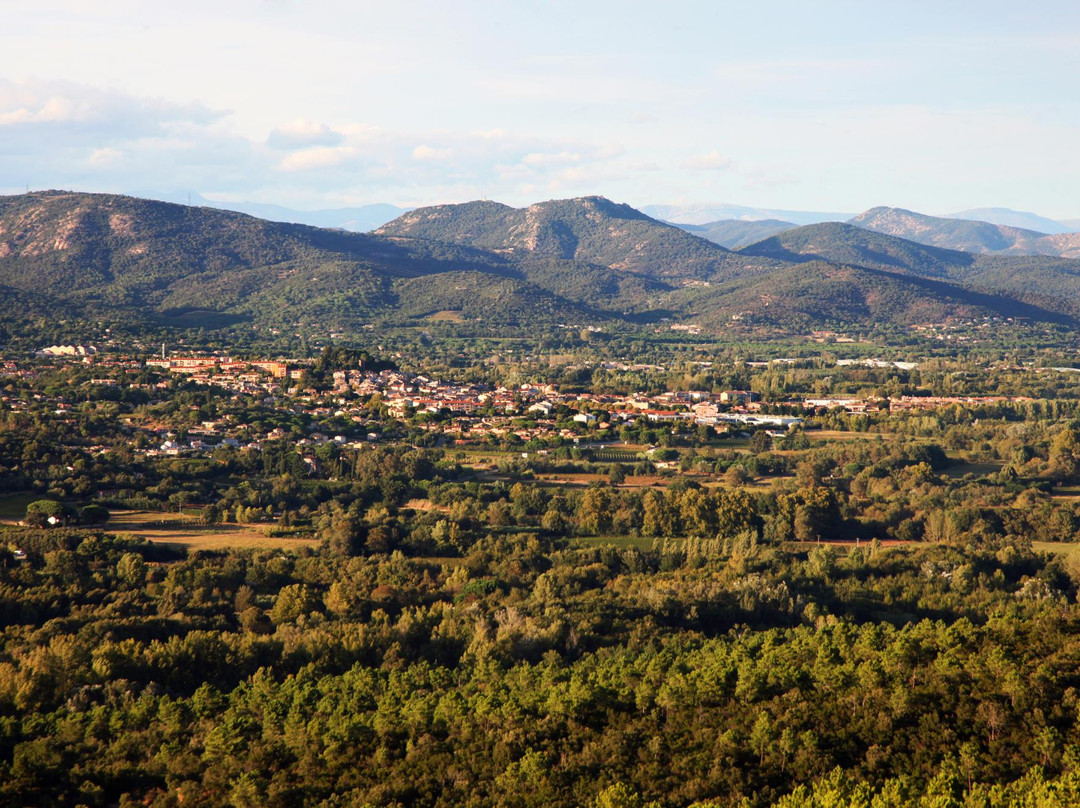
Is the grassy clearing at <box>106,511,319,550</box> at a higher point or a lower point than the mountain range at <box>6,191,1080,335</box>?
lower

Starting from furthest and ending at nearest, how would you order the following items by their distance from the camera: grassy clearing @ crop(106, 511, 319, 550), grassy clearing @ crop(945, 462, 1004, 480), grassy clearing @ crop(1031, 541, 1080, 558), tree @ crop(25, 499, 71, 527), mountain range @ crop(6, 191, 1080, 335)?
mountain range @ crop(6, 191, 1080, 335) < grassy clearing @ crop(945, 462, 1004, 480) < tree @ crop(25, 499, 71, 527) < grassy clearing @ crop(1031, 541, 1080, 558) < grassy clearing @ crop(106, 511, 319, 550)

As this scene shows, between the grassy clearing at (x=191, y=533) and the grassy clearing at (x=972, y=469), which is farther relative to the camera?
the grassy clearing at (x=972, y=469)

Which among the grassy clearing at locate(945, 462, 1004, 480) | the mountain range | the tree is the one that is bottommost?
the grassy clearing at locate(945, 462, 1004, 480)

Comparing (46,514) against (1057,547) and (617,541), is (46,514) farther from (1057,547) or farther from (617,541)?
(1057,547)

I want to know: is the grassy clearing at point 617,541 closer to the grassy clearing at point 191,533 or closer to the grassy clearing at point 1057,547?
the grassy clearing at point 191,533

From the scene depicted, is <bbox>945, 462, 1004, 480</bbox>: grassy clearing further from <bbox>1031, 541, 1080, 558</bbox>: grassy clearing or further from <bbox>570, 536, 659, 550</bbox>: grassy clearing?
<bbox>570, 536, 659, 550</bbox>: grassy clearing

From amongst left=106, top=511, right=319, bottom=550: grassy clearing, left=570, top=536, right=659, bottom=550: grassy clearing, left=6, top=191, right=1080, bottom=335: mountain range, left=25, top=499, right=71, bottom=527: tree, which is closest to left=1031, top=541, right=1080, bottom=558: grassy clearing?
left=570, top=536, right=659, bottom=550: grassy clearing

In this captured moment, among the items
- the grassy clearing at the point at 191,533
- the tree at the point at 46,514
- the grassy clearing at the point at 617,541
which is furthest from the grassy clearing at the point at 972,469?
the tree at the point at 46,514

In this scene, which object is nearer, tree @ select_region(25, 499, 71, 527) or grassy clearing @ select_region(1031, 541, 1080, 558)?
grassy clearing @ select_region(1031, 541, 1080, 558)

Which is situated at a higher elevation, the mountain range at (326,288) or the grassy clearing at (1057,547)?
the mountain range at (326,288)
